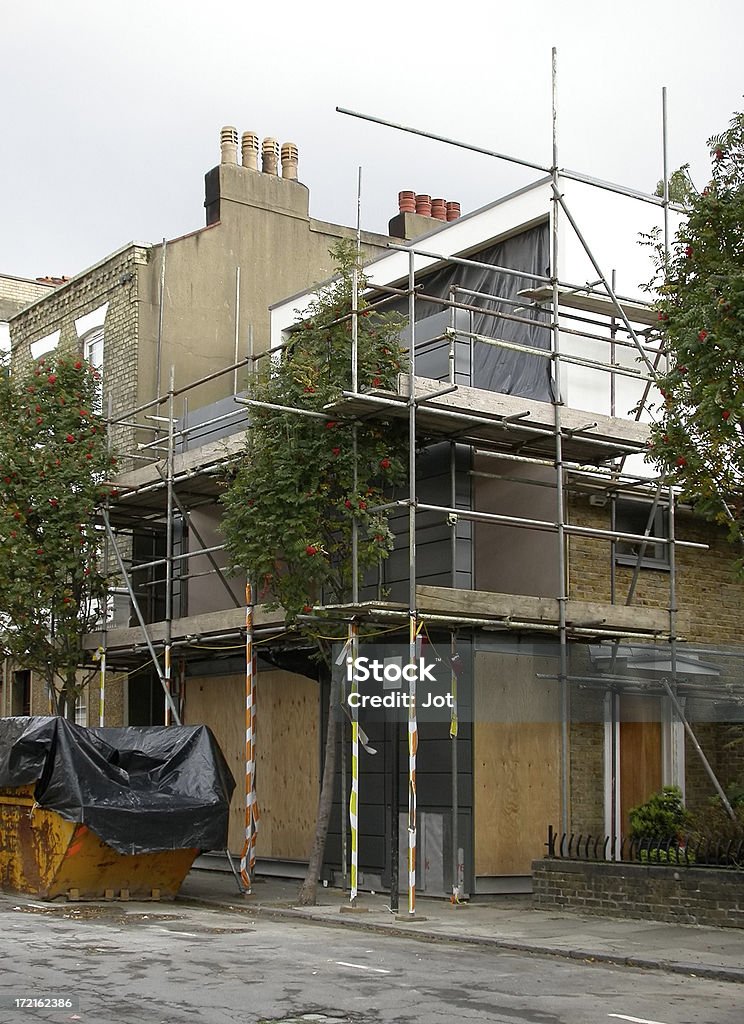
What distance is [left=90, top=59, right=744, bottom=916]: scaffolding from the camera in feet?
53.1

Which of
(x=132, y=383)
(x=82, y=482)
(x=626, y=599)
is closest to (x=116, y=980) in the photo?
(x=626, y=599)

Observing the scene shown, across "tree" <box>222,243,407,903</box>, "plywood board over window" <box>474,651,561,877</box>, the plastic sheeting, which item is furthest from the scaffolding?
"plywood board over window" <box>474,651,561,877</box>

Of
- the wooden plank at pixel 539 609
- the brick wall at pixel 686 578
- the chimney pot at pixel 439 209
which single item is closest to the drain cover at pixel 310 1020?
the wooden plank at pixel 539 609

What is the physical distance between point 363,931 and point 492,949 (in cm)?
187

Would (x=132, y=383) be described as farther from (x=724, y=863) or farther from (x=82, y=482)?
(x=724, y=863)

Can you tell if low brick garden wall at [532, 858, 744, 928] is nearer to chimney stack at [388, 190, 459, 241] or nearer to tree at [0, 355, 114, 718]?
tree at [0, 355, 114, 718]

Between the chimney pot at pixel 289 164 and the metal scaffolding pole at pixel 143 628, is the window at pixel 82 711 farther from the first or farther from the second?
the chimney pot at pixel 289 164

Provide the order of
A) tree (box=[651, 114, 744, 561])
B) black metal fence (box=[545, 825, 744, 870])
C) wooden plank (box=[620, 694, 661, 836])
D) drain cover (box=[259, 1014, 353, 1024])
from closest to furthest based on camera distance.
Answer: drain cover (box=[259, 1014, 353, 1024]) → tree (box=[651, 114, 744, 561]) → black metal fence (box=[545, 825, 744, 870]) → wooden plank (box=[620, 694, 661, 836])

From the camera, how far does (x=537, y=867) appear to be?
52.7 feet

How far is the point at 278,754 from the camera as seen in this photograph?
20.6 metres

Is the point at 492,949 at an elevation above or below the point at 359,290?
below

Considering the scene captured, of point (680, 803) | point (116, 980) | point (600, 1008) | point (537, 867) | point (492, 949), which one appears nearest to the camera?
point (600, 1008)

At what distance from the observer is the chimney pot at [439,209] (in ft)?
94.2

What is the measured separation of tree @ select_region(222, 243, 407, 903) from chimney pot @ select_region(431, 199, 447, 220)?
12266 millimetres
